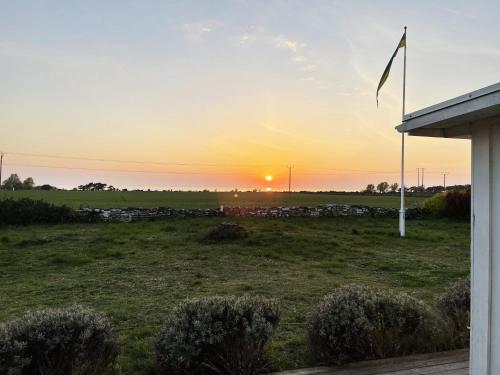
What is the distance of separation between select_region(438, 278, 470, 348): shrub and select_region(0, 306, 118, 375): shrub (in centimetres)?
324

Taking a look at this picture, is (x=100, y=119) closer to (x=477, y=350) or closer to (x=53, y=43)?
(x=53, y=43)

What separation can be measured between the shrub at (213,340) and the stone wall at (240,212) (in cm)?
1556

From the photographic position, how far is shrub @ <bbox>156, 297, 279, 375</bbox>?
3207 millimetres

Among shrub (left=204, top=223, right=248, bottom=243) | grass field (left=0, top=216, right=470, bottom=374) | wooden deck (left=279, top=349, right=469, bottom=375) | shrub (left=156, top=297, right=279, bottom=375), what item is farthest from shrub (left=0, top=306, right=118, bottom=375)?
shrub (left=204, top=223, right=248, bottom=243)

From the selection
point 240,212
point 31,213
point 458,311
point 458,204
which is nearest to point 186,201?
point 240,212

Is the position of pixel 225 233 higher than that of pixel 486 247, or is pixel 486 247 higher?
pixel 486 247

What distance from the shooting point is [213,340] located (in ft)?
10.5

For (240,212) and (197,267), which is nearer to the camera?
(197,267)

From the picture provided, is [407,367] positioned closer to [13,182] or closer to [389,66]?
[389,66]

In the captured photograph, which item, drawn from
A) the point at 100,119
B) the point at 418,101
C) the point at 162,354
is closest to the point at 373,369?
the point at 162,354

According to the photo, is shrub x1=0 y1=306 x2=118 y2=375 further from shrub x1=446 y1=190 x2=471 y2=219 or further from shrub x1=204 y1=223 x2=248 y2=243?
shrub x1=446 y1=190 x2=471 y2=219

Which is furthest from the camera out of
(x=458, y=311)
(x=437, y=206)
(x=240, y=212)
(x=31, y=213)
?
(x=437, y=206)

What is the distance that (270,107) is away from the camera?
51.2 ft

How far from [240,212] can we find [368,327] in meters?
16.6
